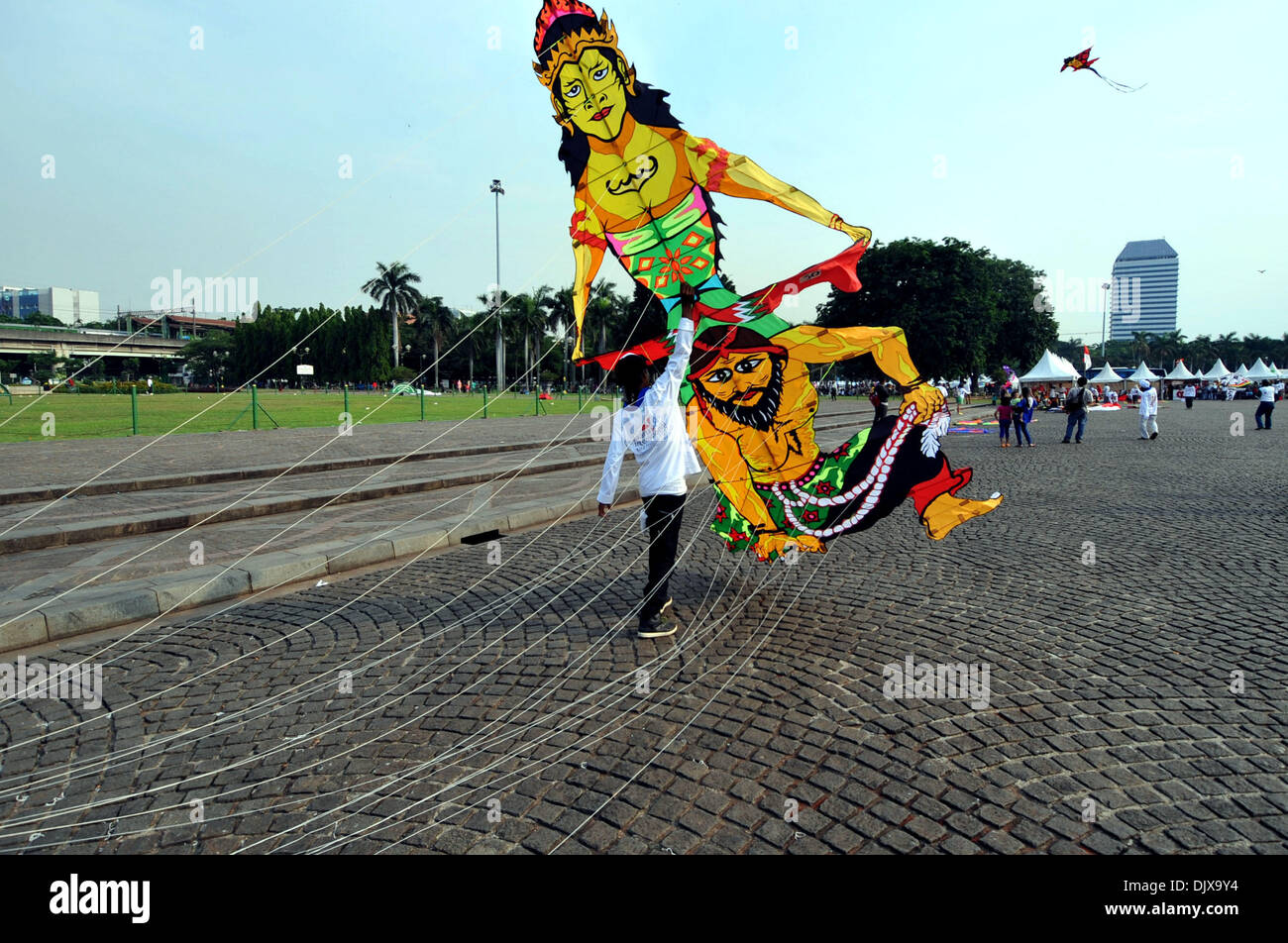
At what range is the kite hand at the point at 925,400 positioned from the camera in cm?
508

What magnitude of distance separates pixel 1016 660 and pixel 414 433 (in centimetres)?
1786

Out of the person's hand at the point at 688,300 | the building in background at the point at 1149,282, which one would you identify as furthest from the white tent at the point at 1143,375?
the building in background at the point at 1149,282

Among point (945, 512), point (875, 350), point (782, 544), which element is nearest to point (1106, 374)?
point (945, 512)

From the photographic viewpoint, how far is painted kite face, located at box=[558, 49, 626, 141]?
5.22 meters

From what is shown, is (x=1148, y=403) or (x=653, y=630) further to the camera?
(x=1148, y=403)

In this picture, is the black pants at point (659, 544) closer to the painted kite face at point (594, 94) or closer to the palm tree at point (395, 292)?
the painted kite face at point (594, 94)

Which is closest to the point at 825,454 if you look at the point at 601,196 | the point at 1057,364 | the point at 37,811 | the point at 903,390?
the point at 903,390

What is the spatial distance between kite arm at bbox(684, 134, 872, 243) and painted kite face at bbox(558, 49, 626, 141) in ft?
1.85

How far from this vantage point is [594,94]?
5.29m

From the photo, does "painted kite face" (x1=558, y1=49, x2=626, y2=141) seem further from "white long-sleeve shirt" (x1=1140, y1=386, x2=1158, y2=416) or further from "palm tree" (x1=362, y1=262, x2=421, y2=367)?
"palm tree" (x1=362, y1=262, x2=421, y2=367)

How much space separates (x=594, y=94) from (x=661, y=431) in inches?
98.3

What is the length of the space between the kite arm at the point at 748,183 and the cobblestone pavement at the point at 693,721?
2.72 m

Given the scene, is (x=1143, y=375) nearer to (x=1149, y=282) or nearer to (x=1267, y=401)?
(x=1267, y=401)
